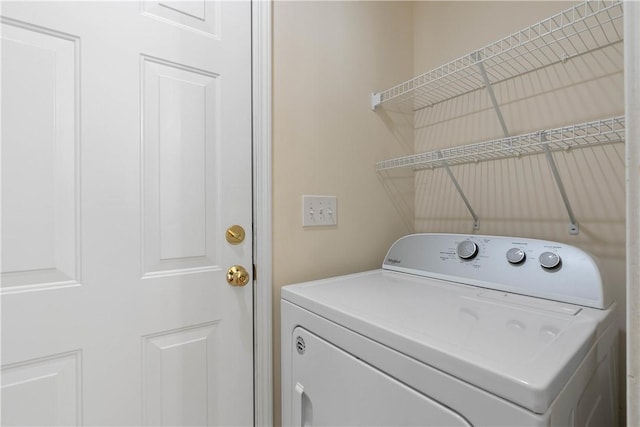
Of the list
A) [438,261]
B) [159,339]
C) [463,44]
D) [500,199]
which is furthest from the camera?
[463,44]

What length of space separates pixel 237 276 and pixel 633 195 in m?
1.04

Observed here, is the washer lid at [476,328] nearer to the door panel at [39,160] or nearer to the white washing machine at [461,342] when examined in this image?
the white washing machine at [461,342]

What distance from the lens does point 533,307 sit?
2.81 ft

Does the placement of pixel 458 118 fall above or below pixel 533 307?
above

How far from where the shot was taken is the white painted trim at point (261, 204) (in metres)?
1.15

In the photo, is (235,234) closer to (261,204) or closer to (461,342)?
(261,204)

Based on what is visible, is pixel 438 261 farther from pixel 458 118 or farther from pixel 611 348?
pixel 458 118

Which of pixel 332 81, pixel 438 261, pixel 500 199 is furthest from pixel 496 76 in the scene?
pixel 438 261

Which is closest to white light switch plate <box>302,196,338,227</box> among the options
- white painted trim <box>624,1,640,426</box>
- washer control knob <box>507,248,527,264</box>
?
washer control knob <box>507,248,527,264</box>

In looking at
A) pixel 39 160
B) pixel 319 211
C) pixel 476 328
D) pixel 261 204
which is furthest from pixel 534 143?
pixel 39 160

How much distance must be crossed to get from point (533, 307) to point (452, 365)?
443mm

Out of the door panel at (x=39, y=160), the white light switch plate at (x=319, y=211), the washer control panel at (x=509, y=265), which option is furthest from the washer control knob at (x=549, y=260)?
the door panel at (x=39, y=160)

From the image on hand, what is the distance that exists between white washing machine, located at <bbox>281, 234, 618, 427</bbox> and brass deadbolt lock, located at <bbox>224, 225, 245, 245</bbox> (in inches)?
10.2

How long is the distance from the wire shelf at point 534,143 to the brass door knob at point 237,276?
80 centimetres
